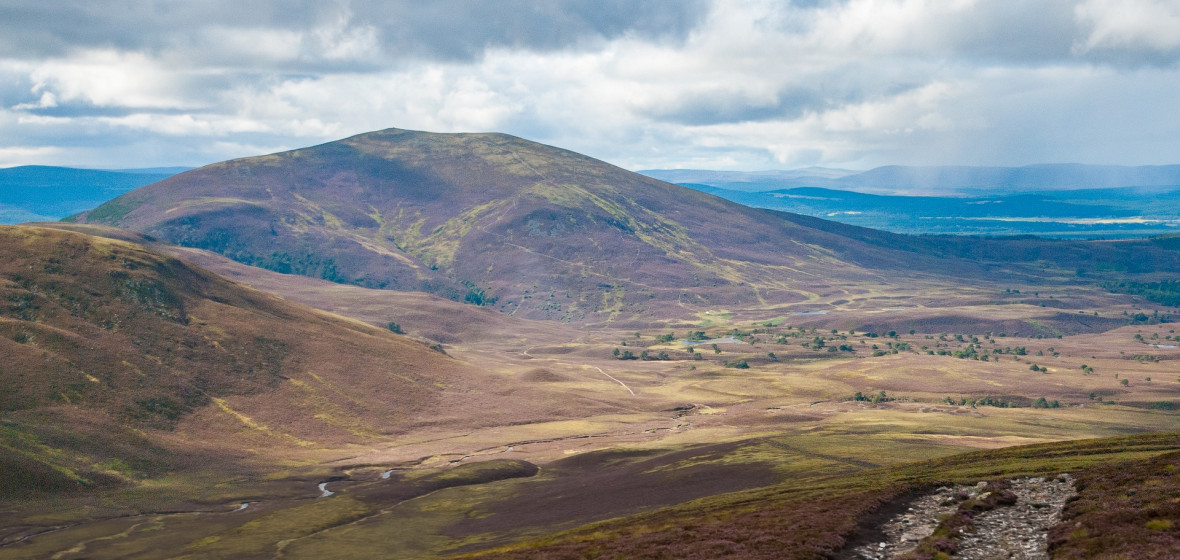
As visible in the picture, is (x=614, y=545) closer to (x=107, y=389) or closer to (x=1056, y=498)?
(x=1056, y=498)

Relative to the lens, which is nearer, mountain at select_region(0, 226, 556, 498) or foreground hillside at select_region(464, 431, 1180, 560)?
foreground hillside at select_region(464, 431, 1180, 560)

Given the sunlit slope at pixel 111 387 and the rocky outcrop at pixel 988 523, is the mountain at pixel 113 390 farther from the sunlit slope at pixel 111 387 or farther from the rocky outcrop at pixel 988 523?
the rocky outcrop at pixel 988 523

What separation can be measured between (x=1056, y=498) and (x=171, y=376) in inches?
6927

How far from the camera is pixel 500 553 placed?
7556cm

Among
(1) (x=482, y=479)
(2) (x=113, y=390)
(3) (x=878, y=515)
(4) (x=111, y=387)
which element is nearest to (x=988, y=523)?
(3) (x=878, y=515)

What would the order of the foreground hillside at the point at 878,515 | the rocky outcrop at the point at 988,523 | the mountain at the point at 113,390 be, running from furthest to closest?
1. the mountain at the point at 113,390
2. the rocky outcrop at the point at 988,523
3. the foreground hillside at the point at 878,515

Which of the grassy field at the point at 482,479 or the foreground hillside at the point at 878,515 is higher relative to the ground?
the foreground hillside at the point at 878,515

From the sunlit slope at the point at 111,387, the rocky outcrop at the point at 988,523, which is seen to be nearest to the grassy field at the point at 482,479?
the sunlit slope at the point at 111,387

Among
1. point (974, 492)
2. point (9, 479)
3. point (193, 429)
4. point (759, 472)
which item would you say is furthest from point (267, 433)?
point (974, 492)

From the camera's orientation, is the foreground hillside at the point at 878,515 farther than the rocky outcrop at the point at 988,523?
No

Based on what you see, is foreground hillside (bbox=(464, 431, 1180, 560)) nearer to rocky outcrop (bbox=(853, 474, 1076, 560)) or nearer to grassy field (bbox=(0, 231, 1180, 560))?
grassy field (bbox=(0, 231, 1180, 560))

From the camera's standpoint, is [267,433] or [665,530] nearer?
[665,530]

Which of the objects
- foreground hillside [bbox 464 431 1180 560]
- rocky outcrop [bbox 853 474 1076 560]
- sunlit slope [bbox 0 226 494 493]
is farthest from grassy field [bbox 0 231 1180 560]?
rocky outcrop [bbox 853 474 1076 560]

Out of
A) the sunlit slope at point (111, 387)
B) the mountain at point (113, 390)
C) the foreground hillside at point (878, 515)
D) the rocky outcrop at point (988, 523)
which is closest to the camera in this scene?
the foreground hillside at point (878, 515)
